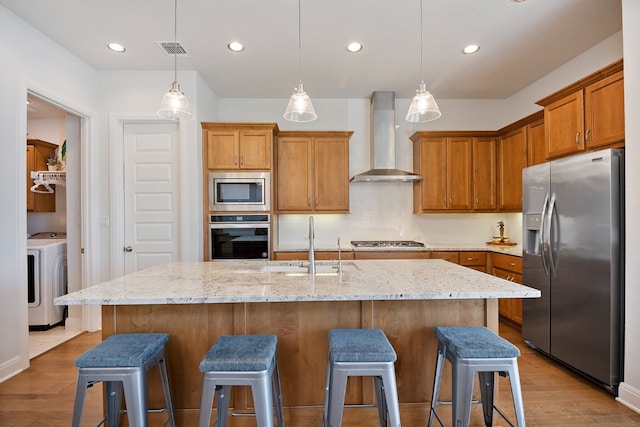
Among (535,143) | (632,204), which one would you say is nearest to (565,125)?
(535,143)

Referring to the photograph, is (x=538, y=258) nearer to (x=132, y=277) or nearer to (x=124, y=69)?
(x=132, y=277)

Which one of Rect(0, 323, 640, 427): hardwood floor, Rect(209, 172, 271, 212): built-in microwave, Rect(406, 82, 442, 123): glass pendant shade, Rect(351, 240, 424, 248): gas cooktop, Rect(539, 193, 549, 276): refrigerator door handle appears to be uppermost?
Rect(406, 82, 442, 123): glass pendant shade

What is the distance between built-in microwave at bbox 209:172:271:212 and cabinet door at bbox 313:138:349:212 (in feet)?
2.26

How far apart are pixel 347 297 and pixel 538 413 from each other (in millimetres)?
1621

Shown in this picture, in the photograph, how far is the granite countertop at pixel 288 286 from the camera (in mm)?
1582

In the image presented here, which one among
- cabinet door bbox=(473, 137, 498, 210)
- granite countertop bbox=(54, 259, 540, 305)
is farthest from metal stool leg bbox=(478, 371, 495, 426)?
cabinet door bbox=(473, 137, 498, 210)

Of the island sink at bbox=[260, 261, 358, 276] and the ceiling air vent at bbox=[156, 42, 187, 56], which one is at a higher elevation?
the ceiling air vent at bbox=[156, 42, 187, 56]

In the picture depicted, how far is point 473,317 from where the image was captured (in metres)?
1.97

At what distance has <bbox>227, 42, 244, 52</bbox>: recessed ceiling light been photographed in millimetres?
3078

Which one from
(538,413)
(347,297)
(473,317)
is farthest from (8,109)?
(538,413)

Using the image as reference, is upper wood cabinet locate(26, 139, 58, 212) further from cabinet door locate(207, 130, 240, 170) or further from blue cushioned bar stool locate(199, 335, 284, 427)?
blue cushioned bar stool locate(199, 335, 284, 427)

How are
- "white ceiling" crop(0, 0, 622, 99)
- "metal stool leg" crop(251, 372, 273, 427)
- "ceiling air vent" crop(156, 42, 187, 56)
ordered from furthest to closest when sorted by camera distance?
"ceiling air vent" crop(156, 42, 187, 56)
"white ceiling" crop(0, 0, 622, 99)
"metal stool leg" crop(251, 372, 273, 427)

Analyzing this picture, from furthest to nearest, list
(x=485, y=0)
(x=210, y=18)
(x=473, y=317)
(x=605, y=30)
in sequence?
(x=605, y=30)
(x=210, y=18)
(x=485, y=0)
(x=473, y=317)

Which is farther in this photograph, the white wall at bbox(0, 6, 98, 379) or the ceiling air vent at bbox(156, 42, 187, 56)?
the ceiling air vent at bbox(156, 42, 187, 56)
